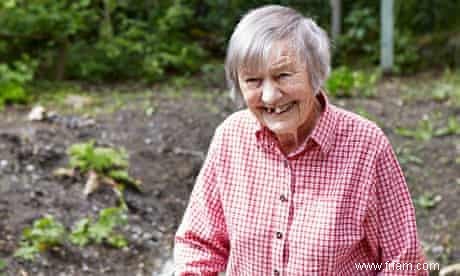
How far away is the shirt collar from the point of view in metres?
2.25

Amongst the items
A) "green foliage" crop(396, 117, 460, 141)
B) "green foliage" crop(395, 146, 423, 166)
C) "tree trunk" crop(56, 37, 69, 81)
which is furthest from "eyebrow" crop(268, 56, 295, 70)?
"tree trunk" crop(56, 37, 69, 81)

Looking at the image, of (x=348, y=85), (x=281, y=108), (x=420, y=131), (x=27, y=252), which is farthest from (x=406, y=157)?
(x=281, y=108)

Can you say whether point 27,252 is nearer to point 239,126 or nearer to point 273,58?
point 239,126

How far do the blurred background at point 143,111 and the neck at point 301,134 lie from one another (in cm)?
29

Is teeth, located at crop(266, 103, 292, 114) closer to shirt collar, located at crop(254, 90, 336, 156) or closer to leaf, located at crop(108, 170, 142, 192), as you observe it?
shirt collar, located at crop(254, 90, 336, 156)

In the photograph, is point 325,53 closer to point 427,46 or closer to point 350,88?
point 350,88

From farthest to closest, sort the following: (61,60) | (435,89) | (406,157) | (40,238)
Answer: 1. (61,60)
2. (435,89)
3. (406,157)
4. (40,238)

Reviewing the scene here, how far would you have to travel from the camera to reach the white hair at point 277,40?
212cm

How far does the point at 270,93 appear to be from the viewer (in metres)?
2.15

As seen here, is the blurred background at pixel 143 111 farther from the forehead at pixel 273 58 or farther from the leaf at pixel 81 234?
the forehead at pixel 273 58

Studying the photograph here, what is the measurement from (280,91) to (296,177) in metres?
0.28

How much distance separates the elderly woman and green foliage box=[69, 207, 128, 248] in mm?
1954

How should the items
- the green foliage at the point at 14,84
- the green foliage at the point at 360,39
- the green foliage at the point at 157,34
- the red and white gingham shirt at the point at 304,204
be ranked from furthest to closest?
the green foliage at the point at 360,39, the green foliage at the point at 157,34, the green foliage at the point at 14,84, the red and white gingham shirt at the point at 304,204

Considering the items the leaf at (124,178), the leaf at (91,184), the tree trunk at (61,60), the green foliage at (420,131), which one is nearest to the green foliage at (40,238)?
the leaf at (91,184)
